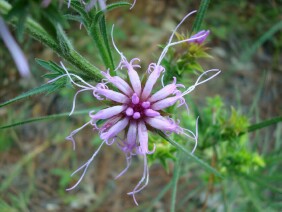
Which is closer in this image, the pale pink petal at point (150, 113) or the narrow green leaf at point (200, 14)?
the pale pink petal at point (150, 113)

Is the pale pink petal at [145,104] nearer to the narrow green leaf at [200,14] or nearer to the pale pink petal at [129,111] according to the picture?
the pale pink petal at [129,111]

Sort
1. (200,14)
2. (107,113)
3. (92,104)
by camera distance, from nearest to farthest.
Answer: (107,113) → (200,14) → (92,104)

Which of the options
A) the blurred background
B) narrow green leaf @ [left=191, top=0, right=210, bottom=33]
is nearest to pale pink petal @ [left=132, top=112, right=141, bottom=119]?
narrow green leaf @ [left=191, top=0, right=210, bottom=33]

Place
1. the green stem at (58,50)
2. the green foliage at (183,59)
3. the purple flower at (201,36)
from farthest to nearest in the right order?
the green foliage at (183,59) < the purple flower at (201,36) < the green stem at (58,50)

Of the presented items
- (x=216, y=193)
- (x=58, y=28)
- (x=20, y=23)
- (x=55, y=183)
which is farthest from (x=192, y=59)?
(x=55, y=183)

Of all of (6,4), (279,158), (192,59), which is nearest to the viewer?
(6,4)

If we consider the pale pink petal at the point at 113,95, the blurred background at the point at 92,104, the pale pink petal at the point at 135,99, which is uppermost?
the pale pink petal at the point at 113,95

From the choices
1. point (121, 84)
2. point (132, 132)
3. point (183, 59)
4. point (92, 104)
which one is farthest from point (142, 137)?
point (92, 104)

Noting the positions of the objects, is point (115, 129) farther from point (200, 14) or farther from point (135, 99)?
point (200, 14)

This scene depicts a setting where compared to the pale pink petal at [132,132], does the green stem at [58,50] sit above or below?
above

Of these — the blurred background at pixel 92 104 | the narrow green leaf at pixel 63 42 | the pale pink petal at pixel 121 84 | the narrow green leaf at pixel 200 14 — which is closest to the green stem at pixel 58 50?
the narrow green leaf at pixel 63 42

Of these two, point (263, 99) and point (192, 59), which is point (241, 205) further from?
point (192, 59)
